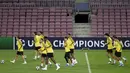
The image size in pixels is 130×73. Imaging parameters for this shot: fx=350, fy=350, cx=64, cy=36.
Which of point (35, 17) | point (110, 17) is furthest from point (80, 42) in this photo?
point (35, 17)

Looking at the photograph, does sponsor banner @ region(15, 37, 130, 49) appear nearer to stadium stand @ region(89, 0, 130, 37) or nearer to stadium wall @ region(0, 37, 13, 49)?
stadium wall @ region(0, 37, 13, 49)

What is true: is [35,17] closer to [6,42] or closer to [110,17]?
[6,42]

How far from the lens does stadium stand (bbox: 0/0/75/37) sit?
1599 inches

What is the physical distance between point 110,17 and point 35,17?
895 cm

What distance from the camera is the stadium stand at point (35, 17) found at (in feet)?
133

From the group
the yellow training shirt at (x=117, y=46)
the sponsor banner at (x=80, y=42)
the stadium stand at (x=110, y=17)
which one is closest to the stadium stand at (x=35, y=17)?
the stadium stand at (x=110, y=17)

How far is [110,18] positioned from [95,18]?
1784 millimetres

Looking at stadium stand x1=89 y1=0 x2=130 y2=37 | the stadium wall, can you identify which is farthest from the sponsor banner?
stadium stand x1=89 y1=0 x2=130 y2=37

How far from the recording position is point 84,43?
37312 mm

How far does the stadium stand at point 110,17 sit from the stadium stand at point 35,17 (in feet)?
9.37

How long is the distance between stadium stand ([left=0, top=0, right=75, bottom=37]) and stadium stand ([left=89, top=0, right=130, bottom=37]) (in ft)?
9.37

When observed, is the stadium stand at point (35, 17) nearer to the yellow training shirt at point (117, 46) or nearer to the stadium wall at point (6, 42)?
the stadium wall at point (6, 42)

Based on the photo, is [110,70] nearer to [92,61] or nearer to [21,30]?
[92,61]

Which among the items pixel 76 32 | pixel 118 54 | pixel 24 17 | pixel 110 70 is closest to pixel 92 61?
pixel 118 54
